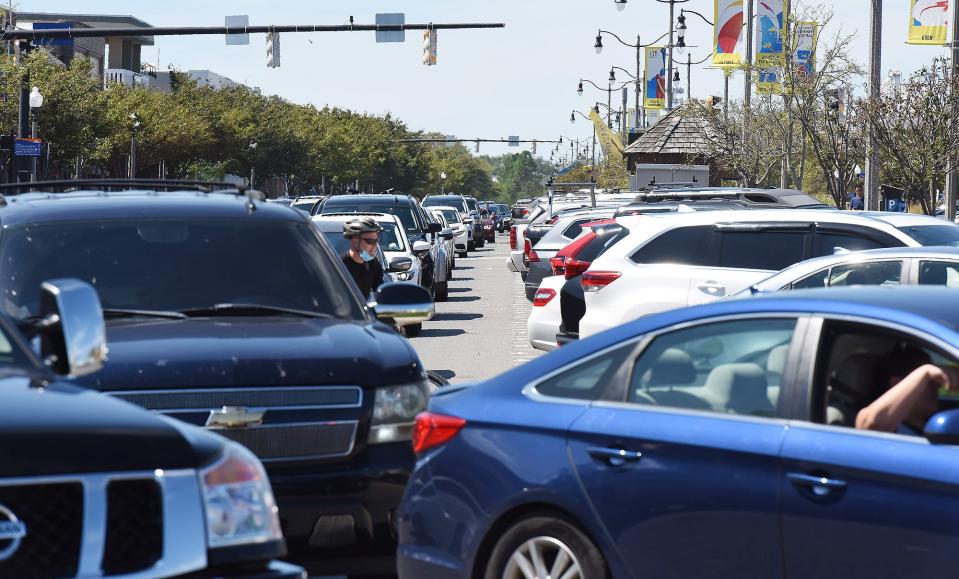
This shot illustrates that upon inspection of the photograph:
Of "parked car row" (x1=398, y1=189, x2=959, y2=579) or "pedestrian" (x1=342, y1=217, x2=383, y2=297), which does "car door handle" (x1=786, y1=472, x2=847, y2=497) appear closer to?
"parked car row" (x1=398, y1=189, x2=959, y2=579)

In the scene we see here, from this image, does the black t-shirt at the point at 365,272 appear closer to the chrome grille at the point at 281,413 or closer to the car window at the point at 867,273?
the car window at the point at 867,273

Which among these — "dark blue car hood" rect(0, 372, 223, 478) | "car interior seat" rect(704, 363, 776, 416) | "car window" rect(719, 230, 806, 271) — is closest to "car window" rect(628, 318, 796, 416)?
"car interior seat" rect(704, 363, 776, 416)

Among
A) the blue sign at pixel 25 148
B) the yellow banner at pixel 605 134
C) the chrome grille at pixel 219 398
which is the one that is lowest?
the chrome grille at pixel 219 398

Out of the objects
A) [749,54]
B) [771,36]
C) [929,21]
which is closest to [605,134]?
[749,54]

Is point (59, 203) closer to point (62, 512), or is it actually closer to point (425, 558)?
point (425, 558)

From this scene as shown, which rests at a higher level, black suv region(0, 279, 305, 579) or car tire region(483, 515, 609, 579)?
black suv region(0, 279, 305, 579)

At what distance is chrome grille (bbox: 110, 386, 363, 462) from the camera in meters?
6.72

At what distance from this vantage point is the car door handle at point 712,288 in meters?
14.1

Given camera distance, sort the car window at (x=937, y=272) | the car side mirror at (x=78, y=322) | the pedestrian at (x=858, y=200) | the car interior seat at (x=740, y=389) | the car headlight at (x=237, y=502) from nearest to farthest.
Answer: the car headlight at (x=237, y=502)
the car side mirror at (x=78, y=322)
the car interior seat at (x=740, y=389)
the car window at (x=937, y=272)
the pedestrian at (x=858, y=200)

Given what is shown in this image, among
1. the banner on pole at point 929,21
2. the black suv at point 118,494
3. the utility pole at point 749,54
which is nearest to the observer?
the black suv at point 118,494

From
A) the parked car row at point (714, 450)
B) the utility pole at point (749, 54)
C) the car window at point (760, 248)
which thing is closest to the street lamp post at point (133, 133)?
the utility pole at point (749, 54)

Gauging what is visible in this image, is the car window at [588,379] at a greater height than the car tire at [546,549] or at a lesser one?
greater

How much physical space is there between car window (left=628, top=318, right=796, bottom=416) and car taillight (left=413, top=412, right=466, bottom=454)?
74cm

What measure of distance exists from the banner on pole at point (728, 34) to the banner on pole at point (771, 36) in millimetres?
5227
